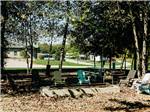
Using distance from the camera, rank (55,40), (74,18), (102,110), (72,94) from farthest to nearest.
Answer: (55,40) < (74,18) < (72,94) < (102,110)

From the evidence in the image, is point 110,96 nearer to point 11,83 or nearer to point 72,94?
point 72,94

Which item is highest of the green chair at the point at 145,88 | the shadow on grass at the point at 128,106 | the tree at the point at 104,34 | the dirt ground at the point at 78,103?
the tree at the point at 104,34

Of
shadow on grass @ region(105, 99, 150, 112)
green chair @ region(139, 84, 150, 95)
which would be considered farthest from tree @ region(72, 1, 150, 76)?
shadow on grass @ region(105, 99, 150, 112)

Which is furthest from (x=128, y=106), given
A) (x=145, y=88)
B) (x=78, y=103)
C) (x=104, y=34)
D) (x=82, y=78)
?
(x=104, y=34)

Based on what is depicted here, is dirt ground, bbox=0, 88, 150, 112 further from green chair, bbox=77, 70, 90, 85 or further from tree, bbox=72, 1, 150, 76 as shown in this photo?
tree, bbox=72, 1, 150, 76

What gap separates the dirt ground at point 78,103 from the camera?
48.8 feet

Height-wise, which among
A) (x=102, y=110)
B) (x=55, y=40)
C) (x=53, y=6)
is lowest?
(x=102, y=110)

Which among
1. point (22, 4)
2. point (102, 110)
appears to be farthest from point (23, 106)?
point (22, 4)

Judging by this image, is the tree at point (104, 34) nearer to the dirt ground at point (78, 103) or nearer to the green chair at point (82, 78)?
the green chair at point (82, 78)

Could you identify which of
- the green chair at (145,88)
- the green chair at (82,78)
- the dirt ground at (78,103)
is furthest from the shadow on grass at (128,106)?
the green chair at (82,78)

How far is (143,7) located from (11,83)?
882 centimetres

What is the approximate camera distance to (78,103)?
1609 cm

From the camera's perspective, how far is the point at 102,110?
49.3ft

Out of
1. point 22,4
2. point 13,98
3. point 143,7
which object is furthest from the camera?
point 143,7
